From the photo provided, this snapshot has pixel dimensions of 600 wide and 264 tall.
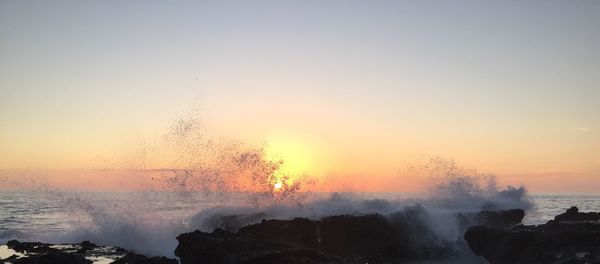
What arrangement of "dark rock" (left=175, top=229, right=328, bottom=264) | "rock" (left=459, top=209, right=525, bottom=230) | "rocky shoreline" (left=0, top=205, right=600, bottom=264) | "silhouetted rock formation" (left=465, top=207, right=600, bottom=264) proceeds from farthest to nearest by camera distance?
"rock" (left=459, top=209, right=525, bottom=230)
"silhouetted rock formation" (left=465, top=207, right=600, bottom=264)
"rocky shoreline" (left=0, top=205, right=600, bottom=264)
"dark rock" (left=175, top=229, right=328, bottom=264)

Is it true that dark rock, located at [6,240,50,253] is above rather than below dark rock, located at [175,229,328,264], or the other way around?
→ below

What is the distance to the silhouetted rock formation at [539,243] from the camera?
19.5 metres

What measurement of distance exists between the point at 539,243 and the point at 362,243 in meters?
9.97

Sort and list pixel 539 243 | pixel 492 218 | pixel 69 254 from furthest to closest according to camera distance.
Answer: pixel 492 218, pixel 69 254, pixel 539 243

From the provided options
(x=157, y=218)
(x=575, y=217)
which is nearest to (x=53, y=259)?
(x=157, y=218)

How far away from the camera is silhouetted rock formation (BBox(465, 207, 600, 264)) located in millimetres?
19534

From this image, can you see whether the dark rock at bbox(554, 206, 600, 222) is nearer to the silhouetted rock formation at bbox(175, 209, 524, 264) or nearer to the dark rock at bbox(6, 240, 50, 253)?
the silhouetted rock formation at bbox(175, 209, 524, 264)

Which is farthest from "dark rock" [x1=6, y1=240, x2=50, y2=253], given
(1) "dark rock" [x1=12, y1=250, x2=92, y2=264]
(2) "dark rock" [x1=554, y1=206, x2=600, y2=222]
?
(2) "dark rock" [x1=554, y1=206, x2=600, y2=222]

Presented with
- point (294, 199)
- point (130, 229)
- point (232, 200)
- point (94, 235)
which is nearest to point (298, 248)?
point (294, 199)

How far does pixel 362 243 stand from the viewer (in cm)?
2773

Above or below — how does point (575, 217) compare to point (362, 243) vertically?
above

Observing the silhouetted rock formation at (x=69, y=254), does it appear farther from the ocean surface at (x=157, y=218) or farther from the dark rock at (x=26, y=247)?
the ocean surface at (x=157, y=218)

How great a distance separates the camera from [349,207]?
30531 millimetres

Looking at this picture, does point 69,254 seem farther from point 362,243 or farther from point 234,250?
point 362,243
